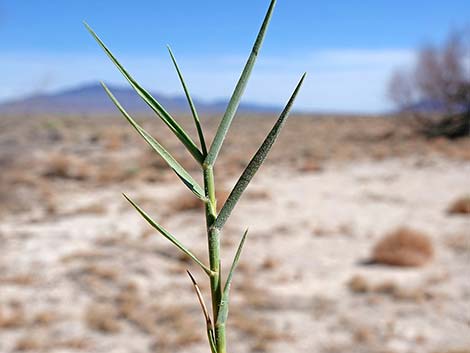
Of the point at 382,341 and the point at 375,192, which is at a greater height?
the point at 382,341

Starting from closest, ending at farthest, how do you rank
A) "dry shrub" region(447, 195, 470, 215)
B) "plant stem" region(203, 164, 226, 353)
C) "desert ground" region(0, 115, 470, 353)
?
"plant stem" region(203, 164, 226, 353)
"desert ground" region(0, 115, 470, 353)
"dry shrub" region(447, 195, 470, 215)

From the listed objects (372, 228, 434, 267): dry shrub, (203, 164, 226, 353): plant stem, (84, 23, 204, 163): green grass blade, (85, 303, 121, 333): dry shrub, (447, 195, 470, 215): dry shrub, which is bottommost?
(447, 195, 470, 215): dry shrub

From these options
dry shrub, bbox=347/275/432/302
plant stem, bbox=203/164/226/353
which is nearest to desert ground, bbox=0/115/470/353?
dry shrub, bbox=347/275/432/302

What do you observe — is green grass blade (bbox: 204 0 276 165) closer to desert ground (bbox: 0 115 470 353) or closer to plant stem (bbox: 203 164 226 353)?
plant stem (bbox: 203 164 226 353)

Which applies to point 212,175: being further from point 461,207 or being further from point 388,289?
point 461,207

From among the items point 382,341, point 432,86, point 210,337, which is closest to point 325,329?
point 382,341

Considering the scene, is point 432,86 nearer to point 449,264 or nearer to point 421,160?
point 421,160

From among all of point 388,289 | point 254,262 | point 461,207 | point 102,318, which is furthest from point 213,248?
point 461,207
